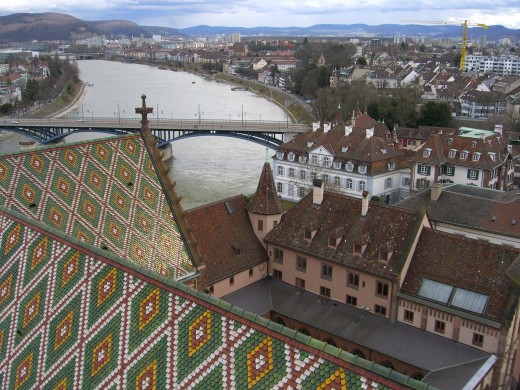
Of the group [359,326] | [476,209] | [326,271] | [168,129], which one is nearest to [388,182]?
[476,209]

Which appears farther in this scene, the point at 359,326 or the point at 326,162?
the point at 326,162

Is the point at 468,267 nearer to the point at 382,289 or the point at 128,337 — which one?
the point at 382,289

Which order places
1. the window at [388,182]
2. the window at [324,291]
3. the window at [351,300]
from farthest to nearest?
1. the window at [388,182]
2. the window at [324,291]
3. the window at [351,300]

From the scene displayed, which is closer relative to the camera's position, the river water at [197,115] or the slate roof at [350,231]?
the slate roof at [350,231]

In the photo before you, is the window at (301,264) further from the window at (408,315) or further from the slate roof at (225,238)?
the window at (408,315)

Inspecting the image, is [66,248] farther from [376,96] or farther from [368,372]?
[376,96]

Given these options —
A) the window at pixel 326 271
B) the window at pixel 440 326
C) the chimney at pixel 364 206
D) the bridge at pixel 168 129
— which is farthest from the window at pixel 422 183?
the window at pixel 440 326

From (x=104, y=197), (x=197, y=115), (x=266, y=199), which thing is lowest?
(x=197, y=115)

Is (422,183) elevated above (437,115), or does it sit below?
below
